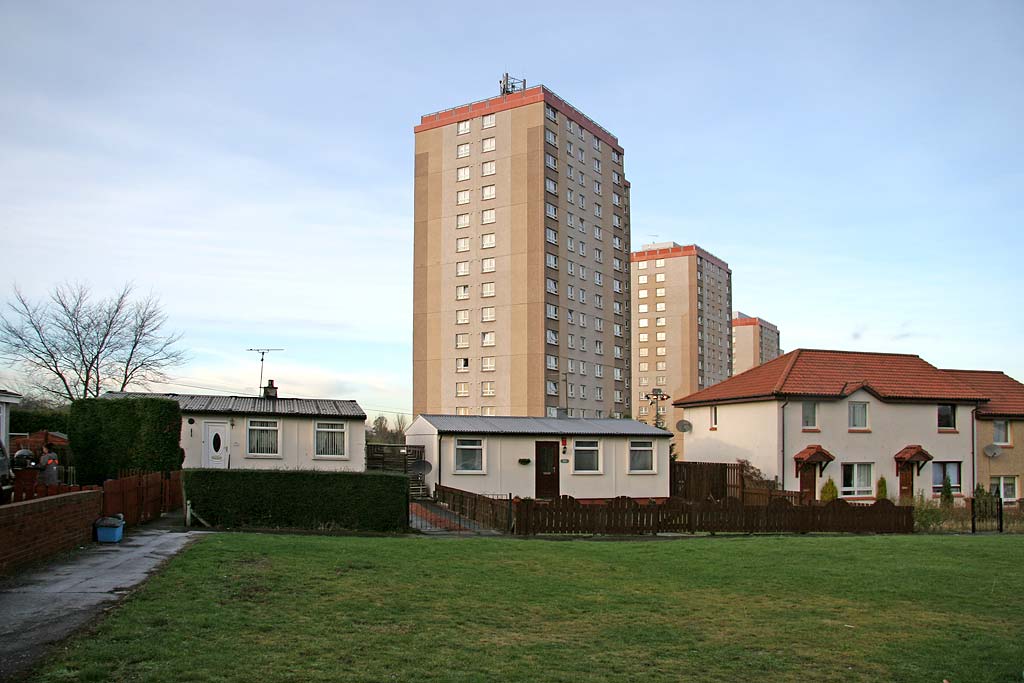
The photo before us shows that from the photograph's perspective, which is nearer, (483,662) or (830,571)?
(483,662)

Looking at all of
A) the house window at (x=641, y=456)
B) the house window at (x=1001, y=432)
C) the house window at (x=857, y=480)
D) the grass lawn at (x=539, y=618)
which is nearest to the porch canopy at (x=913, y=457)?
the house window at (x=857, y=480)

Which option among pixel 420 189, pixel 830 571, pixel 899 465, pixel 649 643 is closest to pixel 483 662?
pixel 649 643

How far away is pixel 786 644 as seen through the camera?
31.8ft

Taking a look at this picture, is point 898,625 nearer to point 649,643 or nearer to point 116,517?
point 649,643

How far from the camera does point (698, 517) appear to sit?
23375 mm

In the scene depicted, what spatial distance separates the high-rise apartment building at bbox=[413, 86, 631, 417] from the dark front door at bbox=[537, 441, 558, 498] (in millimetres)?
39885

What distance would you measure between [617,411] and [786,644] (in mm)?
75127

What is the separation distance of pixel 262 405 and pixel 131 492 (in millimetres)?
12769

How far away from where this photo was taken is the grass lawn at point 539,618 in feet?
26.2

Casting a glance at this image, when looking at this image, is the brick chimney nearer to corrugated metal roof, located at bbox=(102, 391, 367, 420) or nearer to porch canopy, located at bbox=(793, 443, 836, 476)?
corrugated metal roof, located at bbox=(102, 391, 367, 420)

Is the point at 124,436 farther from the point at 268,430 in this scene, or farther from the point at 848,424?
the point at 848,424

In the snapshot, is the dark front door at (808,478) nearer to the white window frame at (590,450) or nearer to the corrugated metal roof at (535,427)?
the corrugated metal roof at (535,427)

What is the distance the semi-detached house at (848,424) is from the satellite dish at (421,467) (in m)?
16.0

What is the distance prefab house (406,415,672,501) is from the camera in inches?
1209
